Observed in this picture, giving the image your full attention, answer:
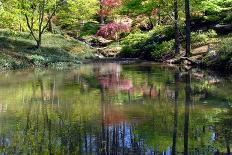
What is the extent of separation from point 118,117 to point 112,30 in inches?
1597

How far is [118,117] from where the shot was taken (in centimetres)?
1366

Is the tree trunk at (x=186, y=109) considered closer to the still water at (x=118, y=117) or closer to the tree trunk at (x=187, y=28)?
the still water at (x=118, y=117)

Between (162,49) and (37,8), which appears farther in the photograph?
(37,8)

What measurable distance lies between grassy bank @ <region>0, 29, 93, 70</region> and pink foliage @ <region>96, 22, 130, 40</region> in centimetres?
626

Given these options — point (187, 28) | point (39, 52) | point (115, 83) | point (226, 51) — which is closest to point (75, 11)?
point (39, 52)

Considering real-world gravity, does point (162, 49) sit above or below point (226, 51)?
above

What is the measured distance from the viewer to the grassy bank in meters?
34.8

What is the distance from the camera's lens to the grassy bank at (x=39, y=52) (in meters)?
34.8

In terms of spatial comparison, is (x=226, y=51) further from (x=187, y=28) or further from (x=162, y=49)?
(x=162, y=49)

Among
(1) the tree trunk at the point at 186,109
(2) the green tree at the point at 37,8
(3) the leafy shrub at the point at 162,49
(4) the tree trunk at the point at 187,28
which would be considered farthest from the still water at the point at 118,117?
(2) the green tree at the point at 37,8

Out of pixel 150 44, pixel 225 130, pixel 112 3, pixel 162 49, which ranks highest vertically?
pixel 112 3

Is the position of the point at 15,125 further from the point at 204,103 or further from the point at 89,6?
the point at 89,6

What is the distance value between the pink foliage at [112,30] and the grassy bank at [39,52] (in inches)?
246

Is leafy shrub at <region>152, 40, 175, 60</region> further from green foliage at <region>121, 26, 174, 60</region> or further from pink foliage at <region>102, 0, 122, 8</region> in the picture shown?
pink foliage at <region>102, 0, 122, 8</region>
